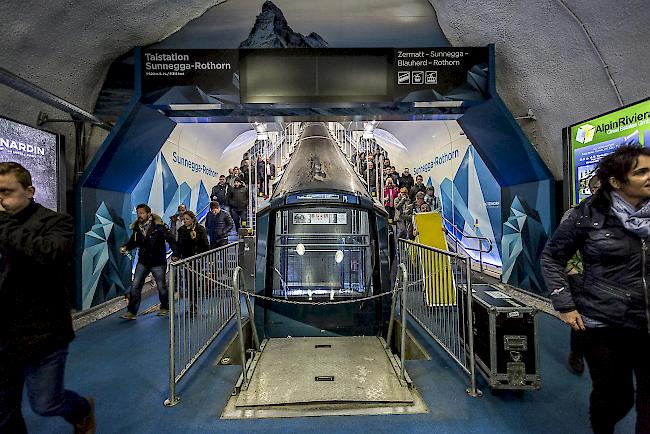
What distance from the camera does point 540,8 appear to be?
4527 millimetres

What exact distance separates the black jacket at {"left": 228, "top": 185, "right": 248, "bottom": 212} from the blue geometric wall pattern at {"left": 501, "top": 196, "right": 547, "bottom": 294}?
663 centimetres

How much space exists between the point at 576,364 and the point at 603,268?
7.48 feet

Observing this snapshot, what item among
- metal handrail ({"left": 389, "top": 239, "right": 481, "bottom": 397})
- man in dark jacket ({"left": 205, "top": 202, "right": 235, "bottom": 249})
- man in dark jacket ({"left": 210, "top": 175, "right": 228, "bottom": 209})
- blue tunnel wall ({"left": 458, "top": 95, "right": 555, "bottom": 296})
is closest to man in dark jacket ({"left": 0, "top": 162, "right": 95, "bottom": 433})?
metal handrail ({"left": 389, "top": 239, "right": 481, "bottom": 397})

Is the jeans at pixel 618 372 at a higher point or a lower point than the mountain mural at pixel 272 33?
lower

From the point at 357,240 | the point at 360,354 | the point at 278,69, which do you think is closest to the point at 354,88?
the point at 278,69

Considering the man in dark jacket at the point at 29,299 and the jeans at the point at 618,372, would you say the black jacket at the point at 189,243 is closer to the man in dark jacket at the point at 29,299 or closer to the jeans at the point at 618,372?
the man in dark jacket at the point at 29,299

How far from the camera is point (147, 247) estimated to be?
17.4 feet

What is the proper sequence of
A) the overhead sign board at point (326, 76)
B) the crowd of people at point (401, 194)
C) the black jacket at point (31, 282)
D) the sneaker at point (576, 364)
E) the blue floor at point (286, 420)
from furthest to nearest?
the crowd of people at point (401, 194) < the overhead sign board at point (326, 76) < the sneaker at point (576, 364) < the blue floor at point (286, 420) < the black jacket at point (31, 282)

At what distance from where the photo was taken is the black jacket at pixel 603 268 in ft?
5.80

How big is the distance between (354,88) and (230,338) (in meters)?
4.22

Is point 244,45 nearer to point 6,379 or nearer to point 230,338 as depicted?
point 230,338

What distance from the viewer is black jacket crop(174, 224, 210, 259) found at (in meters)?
5.47

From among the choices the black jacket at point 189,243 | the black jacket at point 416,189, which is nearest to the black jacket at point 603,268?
the black jacket at point 189,243

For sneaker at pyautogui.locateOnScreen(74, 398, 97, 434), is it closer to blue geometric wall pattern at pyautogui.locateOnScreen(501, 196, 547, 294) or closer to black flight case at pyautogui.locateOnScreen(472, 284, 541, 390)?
black flight case at pyautogui.locateOnScreen(472, 284, 541, 390)
